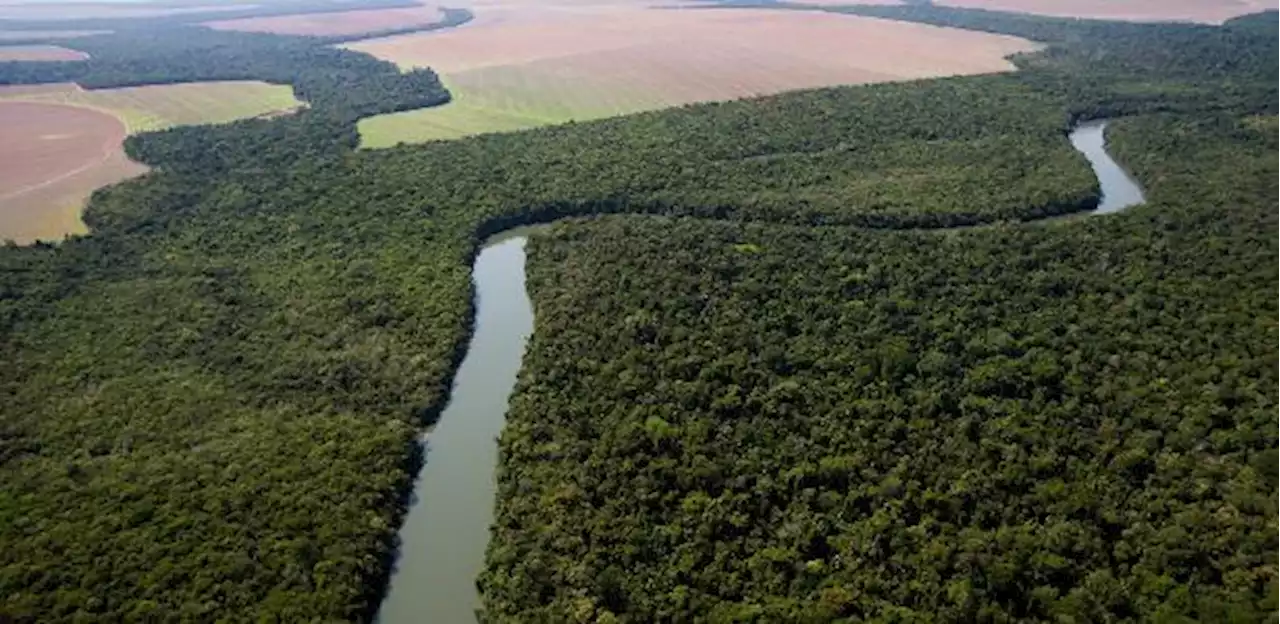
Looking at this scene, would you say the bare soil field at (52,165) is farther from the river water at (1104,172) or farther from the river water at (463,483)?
the river water at (1104,172)

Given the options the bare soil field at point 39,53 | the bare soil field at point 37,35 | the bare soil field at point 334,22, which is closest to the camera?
the bare soil field at point 39,53

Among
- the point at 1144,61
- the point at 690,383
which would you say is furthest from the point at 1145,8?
the point at 690,383

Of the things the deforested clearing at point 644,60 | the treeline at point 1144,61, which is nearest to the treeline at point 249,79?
the deforested clearing at point 644,60

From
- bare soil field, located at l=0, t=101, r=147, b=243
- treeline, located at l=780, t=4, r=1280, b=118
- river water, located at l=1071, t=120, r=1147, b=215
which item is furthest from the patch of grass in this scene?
treeline, located at l=780, t=4, r=1280, b=118

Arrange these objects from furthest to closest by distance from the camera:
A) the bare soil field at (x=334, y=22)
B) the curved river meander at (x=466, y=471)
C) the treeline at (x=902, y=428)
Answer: the bare soil field at (x=334, y=22) → the curved river meander at (x=466, y=471) → the treeline at (x=902, y=428)

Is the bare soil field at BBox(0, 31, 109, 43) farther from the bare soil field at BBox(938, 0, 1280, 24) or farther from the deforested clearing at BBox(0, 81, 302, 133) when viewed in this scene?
the bare soil field at BBox(938, 0, 1280, 24)

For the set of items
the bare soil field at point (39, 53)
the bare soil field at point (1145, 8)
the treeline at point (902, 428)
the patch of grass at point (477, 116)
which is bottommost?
the treeline at point (902, 428)
